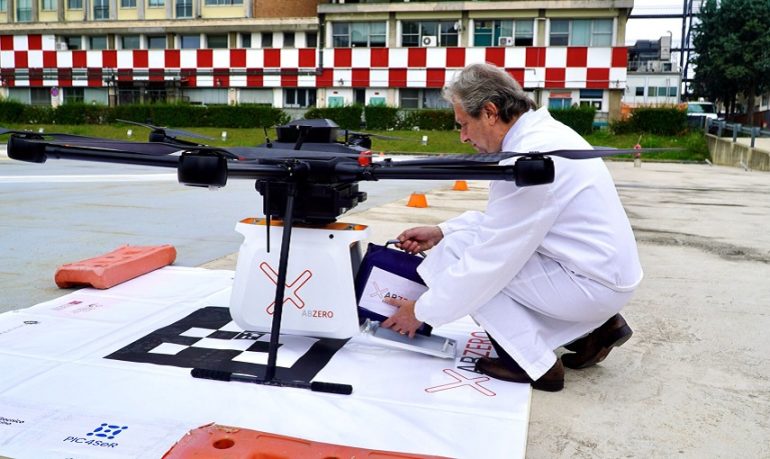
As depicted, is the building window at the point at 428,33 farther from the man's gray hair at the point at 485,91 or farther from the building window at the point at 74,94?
the man's gray hair at the point at 485,91

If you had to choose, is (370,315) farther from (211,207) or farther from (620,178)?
(620,178)

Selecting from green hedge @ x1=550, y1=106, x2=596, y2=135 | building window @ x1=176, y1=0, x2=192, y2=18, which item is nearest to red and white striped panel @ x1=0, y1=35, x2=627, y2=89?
building window @ x1=176, y1=0, x2=192, y2=18

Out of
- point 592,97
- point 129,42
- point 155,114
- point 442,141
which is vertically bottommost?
point 442,141

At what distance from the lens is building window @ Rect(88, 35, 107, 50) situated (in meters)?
28.5

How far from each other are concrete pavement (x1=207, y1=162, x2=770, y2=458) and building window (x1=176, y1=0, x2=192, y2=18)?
2634 cm

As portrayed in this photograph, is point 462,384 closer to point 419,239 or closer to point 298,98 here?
point 419,239

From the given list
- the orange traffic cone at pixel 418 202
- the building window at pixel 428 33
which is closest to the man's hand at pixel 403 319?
the orange traffic cone at pixel 418 202

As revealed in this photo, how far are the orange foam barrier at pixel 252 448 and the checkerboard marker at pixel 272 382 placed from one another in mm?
347

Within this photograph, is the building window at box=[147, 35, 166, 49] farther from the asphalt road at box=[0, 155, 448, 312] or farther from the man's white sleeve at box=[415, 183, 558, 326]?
the man's white sleeve at box=[415, 183, 558, 326]

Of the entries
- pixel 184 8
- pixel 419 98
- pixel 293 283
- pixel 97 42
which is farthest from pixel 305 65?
pixel 293 283

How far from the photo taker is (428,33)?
994 inches

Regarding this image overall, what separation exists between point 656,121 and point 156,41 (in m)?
20.0

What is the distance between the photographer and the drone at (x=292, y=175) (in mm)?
1773

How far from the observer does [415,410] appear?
5.94ft
